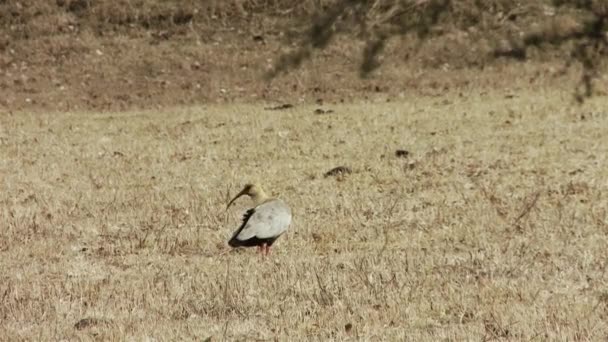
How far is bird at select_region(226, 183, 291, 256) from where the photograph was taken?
8484 mm

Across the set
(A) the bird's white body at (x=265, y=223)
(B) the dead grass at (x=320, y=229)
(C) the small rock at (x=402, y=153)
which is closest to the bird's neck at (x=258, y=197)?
(B) the dead grass at (x=320, y=229)

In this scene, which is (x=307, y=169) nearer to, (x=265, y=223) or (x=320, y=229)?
(x=320, y=229)

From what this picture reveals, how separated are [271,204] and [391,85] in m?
15.3

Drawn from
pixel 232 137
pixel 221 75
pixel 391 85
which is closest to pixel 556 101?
pixel 391 85

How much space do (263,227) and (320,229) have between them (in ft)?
4.73

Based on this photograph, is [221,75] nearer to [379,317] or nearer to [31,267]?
[31,267]

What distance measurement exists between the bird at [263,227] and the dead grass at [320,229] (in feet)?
0.58

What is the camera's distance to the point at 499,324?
6180 mm

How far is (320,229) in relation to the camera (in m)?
9.88

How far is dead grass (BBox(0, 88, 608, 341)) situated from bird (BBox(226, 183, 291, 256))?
176 mm

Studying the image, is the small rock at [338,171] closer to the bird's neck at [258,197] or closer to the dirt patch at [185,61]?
the bird's neck at [258,197]

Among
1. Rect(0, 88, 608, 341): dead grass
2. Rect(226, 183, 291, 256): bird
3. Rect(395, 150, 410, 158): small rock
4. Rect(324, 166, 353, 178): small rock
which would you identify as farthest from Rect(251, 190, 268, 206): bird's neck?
Rect(395, 150, 410, 158): small rock

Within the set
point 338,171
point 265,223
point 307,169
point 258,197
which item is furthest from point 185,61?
point 265,223

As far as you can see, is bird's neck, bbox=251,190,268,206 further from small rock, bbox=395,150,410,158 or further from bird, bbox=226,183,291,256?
small rock, bbox=395,150,410,158
